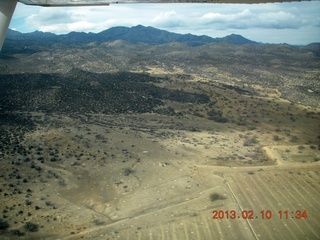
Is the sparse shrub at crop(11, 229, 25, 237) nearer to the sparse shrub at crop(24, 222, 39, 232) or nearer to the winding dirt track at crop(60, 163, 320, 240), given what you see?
the sparse shrub at crop(24, 222, 39, 232)

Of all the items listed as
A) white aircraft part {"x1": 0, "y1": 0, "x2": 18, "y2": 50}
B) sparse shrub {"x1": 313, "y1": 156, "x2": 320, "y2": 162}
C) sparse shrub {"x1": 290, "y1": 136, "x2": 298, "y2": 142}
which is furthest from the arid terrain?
white aircraft part {"x1": 0, "y1": 0, "x2": 18, "y2": 50}

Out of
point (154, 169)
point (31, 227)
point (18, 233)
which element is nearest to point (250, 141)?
point (154, 169)

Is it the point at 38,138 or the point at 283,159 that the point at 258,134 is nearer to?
the point at 283,159

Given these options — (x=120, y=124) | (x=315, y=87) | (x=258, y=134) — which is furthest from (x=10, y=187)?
(x=315, y=87)

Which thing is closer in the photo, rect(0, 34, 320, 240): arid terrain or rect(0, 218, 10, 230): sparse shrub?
rect(0, 218, 10, 230): sparse shrub
